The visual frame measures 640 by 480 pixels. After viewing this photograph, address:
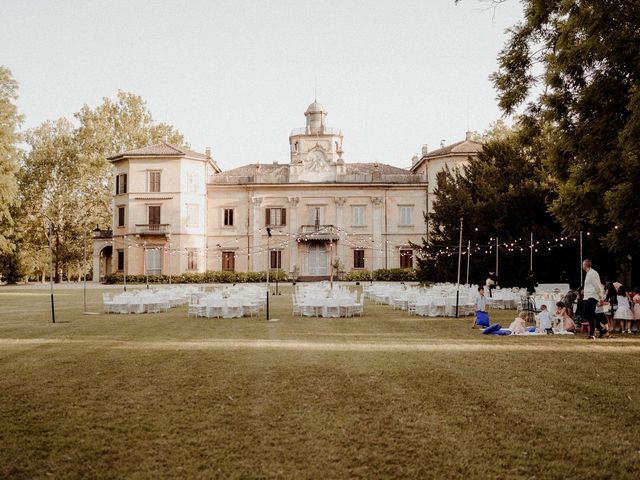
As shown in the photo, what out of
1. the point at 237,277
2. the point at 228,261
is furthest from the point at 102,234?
the point at 237,277

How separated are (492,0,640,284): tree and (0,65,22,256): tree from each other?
1097 inches

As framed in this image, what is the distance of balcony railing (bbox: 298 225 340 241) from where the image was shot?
145 ft

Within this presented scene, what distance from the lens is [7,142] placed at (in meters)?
32.3

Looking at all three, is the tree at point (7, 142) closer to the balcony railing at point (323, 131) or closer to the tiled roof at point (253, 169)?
the tiled roof at point (253, 169)

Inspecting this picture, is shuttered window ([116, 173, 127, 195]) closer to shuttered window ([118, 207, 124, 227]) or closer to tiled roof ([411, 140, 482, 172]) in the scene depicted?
shuttered window ([118, 207, 124, 227])

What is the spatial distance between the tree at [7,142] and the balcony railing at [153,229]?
10.5 m

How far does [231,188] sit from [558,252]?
27885 millimetres

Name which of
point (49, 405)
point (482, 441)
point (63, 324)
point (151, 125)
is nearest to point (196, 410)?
point (49, 405)

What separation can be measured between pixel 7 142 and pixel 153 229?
42.4ft

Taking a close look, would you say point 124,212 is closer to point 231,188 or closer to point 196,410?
point 231,188

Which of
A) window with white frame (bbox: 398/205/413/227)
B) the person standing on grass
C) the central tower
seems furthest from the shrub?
the person standing on grass

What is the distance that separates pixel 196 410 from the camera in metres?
6.62

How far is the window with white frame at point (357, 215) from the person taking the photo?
1811 inches

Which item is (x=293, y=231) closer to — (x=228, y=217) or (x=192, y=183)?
(x=228, y=217)
